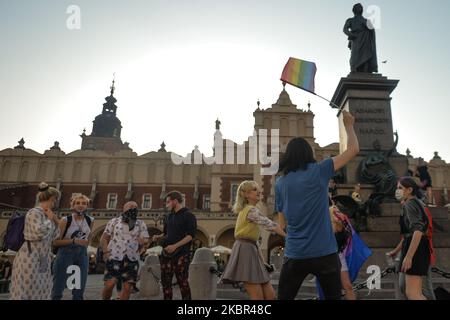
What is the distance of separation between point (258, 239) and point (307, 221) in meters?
1.21

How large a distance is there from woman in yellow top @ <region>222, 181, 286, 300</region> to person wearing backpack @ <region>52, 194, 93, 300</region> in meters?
2.15

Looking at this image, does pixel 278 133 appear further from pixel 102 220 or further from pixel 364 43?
pixel 364 43

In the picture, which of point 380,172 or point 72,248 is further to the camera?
point 380,172

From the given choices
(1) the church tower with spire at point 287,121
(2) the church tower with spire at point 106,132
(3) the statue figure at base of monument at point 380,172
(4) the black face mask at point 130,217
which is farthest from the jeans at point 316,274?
(2) the church tower with spire at point 106,132

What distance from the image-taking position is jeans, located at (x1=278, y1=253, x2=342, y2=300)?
2.13m

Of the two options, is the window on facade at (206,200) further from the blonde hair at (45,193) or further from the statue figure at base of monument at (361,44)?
the blonde hair at (45,193)

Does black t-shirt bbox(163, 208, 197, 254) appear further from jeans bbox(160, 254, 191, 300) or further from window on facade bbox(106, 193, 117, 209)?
window on facade bbox(106, 193, 117, 209)

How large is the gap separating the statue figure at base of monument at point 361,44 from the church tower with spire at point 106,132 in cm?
4758

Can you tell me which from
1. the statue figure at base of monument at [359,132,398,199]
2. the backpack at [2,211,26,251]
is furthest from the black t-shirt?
the statue figure at base of monument at [359,132,398,199]

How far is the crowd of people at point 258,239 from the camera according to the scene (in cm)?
223

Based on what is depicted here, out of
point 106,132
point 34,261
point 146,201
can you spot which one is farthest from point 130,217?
point 106,132

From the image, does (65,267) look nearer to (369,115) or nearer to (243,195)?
(243,195)

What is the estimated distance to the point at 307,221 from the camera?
2.26 metres
